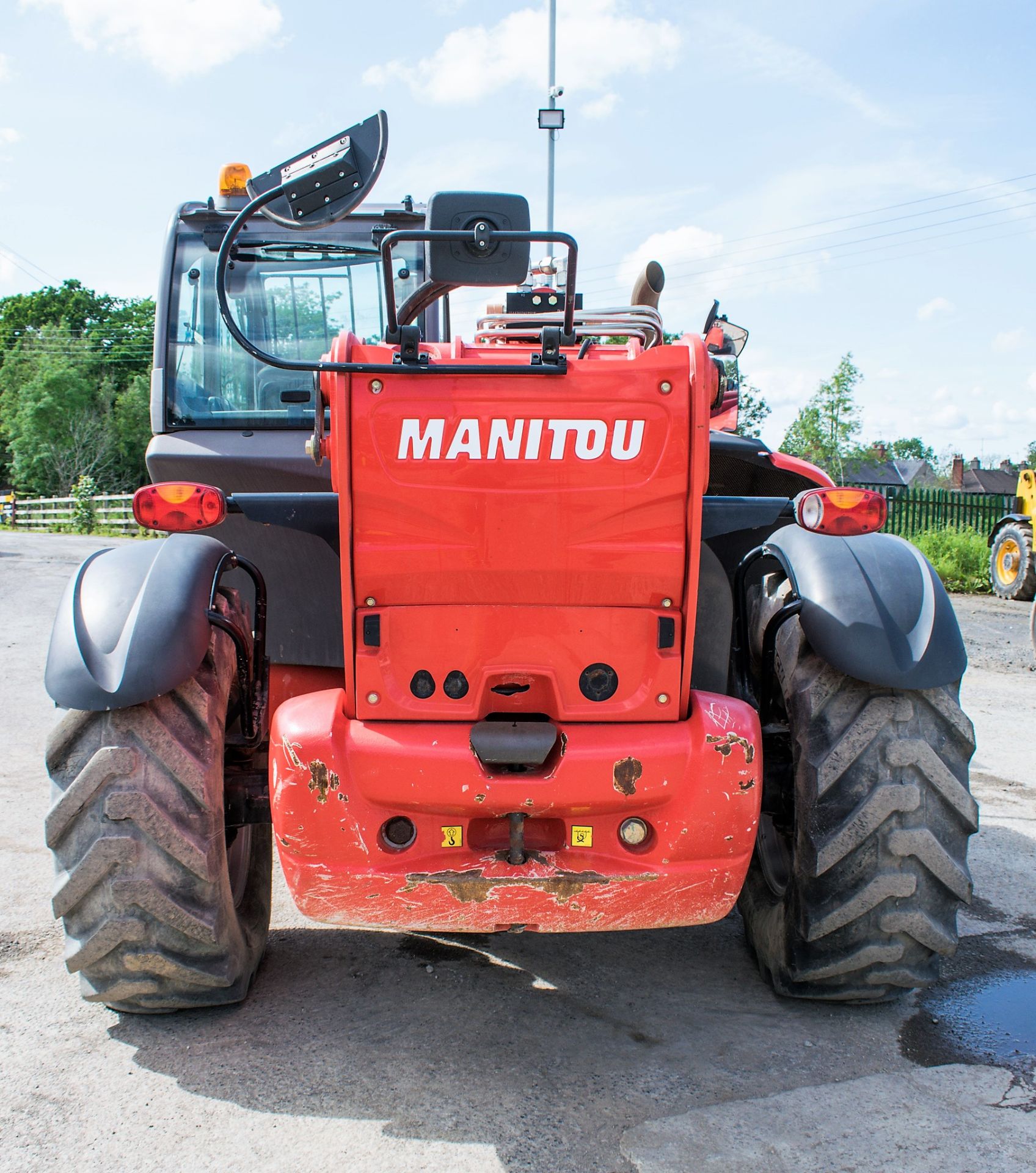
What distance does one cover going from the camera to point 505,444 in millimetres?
2416

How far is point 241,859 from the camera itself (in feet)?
10.8

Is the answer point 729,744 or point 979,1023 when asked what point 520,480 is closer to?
point 729,744

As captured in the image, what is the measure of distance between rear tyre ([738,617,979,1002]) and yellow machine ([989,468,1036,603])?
1444 cm

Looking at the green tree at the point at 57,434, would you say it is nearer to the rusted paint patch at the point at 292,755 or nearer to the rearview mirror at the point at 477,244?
the rusted paint patch at the point at 292,755

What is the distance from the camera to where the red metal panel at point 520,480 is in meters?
2.41

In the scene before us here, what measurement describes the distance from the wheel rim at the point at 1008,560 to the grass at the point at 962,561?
2.32 ft

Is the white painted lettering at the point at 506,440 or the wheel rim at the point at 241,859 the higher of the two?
the white painted lettering at the point at 506,440

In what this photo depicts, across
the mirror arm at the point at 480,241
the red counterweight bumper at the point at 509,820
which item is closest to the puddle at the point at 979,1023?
the red counterweight bumper at the point at 509,820

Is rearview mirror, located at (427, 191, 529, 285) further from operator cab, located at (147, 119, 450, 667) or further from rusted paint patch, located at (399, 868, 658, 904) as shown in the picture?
operator cab, located at (147, 119, 450, 667)

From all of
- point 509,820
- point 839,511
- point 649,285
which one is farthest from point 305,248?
point 509,820

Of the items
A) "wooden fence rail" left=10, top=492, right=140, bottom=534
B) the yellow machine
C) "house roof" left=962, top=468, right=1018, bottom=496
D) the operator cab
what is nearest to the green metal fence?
the yellow machine

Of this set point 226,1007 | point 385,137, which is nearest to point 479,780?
point 226,1007

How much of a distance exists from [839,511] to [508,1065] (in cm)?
167

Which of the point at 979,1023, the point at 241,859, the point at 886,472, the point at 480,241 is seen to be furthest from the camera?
the point at 886,472
